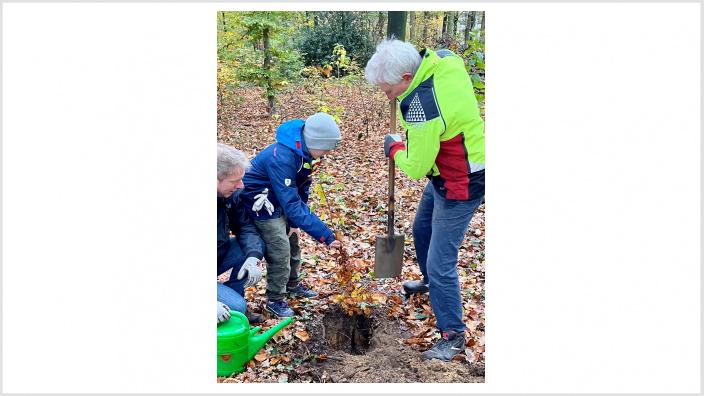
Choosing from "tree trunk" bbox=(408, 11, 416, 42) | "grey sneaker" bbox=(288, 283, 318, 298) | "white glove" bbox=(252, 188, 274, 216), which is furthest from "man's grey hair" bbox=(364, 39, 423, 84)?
"grey sneaker" bbox=(288, 283, 318, 298)

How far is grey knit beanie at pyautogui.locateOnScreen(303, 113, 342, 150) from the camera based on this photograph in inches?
138

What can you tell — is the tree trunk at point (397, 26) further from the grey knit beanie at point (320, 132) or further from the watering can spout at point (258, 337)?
the watering can spout at point (258, 337)

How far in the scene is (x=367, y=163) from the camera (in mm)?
5164

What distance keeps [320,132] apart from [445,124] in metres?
0.89

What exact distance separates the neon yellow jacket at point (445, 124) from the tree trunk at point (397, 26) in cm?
22

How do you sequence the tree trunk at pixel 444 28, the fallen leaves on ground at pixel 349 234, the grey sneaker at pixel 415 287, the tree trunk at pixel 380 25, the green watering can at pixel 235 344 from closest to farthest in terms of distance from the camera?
1. the green watering can at pixel 235 344
2. the tree trunk at pixel 380 25
3. the fallen leaves on ground at pixel 349 234
4. the tree trunk at pixel 444 28
5. the grey sneaker at pixel 415 287

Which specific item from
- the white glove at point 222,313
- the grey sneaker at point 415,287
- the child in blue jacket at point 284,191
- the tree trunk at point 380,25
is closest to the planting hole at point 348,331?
the child in blue jacket at point 284,191

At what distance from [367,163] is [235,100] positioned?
190 centimetres

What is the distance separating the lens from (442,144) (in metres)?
3.12

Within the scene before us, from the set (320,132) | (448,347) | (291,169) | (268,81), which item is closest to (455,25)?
(320,132)

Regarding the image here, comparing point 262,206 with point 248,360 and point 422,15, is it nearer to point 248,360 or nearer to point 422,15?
point 248,360

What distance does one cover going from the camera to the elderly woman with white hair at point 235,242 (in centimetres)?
324

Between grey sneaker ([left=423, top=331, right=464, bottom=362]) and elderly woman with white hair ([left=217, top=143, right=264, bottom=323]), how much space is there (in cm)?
121

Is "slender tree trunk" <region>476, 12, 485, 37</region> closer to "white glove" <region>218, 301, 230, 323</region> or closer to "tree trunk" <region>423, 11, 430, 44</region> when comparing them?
"tree trunk" <region>423, 11, 430, 44</region>
